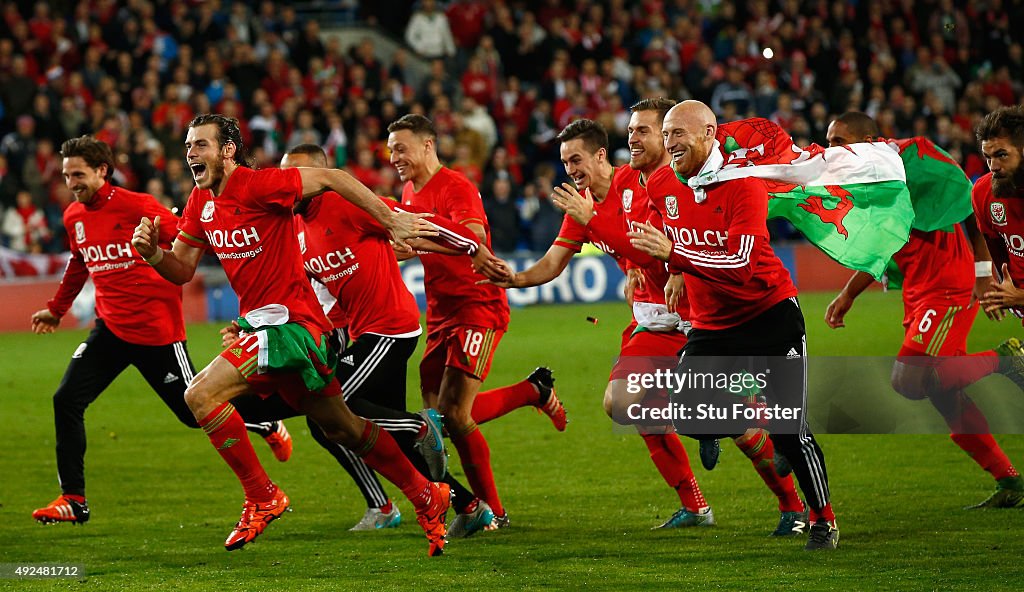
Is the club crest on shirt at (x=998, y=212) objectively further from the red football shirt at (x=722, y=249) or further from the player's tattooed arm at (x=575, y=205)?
the player's tattooed arm at (x=575, y=205)

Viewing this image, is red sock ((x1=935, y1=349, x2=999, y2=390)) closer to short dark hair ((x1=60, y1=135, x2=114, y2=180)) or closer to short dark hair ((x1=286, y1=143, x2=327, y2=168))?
short dark hair ((x1=286, y1=143, x2=327, y2=168))

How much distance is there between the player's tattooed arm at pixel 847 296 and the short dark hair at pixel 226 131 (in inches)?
135

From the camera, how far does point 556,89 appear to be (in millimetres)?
23484

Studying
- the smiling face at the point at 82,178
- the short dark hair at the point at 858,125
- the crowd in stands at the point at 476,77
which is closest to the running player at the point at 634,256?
the short dark hair at the point at 858,125

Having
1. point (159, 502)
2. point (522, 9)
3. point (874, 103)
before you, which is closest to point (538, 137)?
point (522, 9)

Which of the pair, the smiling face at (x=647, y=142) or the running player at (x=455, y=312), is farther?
the running player at (x=455, y=312)

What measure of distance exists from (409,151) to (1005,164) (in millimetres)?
3223

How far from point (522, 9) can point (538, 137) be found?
154 inches

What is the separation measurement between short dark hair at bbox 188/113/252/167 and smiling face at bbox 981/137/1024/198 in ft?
12.4

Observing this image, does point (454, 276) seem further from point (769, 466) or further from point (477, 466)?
point (769, 466)

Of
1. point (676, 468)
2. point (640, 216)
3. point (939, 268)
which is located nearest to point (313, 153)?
point (640, 216)

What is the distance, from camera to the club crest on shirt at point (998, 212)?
23.6 feet

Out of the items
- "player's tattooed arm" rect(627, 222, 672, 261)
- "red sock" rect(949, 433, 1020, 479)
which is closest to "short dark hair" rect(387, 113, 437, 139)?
"player's tattooed arm" rect(627, 222, 672, 261)

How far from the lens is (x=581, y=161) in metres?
7.80
